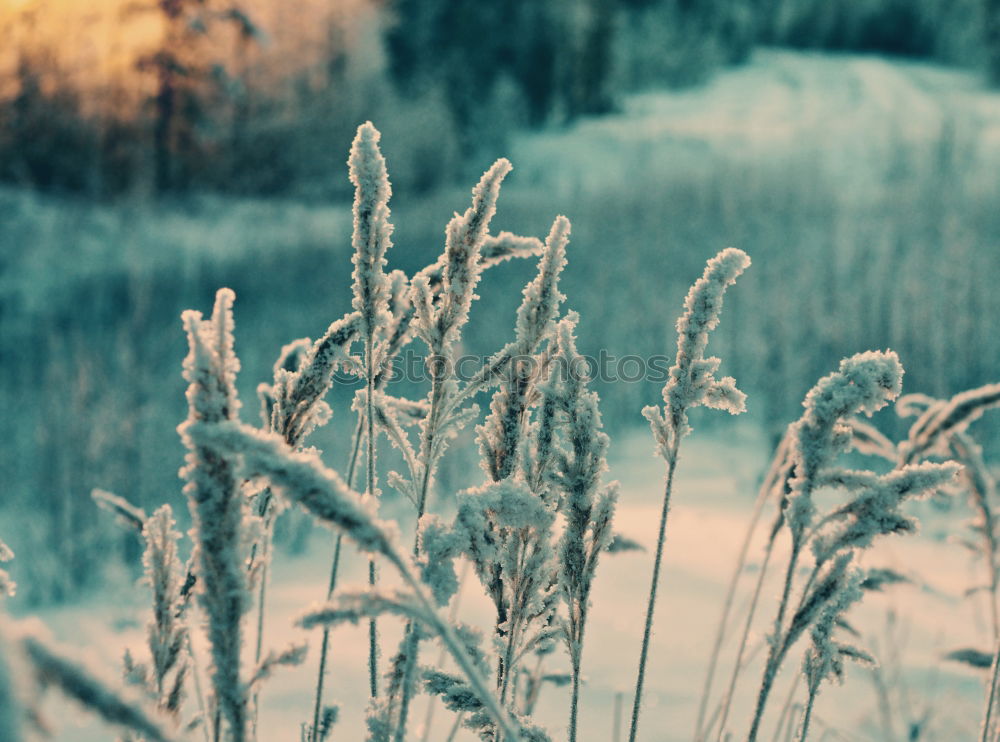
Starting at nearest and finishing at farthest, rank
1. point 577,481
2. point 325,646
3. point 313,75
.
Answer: point 577,481
point 325,646
point 313,75

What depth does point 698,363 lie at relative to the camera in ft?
3.60

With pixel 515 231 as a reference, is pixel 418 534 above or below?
above

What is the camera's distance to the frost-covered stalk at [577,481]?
1.05 metres

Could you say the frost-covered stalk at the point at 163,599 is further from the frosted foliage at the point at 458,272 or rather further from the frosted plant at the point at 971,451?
the frosted plant at the point at 971,451

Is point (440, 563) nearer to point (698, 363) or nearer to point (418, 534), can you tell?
point (418, 534)

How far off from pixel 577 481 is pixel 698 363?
236 mm

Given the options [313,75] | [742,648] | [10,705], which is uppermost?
[313,75]

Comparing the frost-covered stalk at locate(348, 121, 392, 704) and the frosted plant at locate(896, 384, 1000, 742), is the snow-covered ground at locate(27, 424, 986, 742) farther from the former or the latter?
the frost-covered stalk at locate(348, 121, 392, 704)

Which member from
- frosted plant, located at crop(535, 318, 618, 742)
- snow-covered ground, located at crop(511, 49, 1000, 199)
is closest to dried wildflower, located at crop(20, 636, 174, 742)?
frosted plant, located at crop(535, 318, 618, 742)

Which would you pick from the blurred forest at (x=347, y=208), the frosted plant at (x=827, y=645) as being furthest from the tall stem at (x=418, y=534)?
the blurred forest at (x=347, y=208)

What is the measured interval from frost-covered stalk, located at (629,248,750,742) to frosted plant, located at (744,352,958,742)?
15cm

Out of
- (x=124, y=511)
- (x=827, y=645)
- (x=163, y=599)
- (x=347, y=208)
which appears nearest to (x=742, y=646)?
(x=827, y=645)

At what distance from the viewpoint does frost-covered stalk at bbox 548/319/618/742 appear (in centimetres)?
105

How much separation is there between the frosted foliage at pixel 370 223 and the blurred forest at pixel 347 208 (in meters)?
3.01
